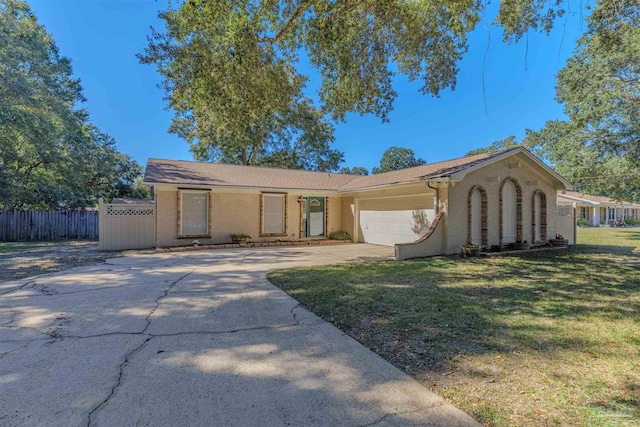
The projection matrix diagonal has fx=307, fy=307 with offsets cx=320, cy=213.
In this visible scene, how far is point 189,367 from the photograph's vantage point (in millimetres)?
2879

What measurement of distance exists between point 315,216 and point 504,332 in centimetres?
1167

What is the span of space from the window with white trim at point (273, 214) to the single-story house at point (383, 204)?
45mm

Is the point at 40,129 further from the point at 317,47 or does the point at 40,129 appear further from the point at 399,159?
the point at 399,159

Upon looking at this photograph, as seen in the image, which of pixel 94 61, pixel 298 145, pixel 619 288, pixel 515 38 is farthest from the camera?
pixel 298 145

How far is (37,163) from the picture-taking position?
17391 mm

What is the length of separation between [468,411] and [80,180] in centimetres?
2186

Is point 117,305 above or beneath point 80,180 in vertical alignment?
beneath

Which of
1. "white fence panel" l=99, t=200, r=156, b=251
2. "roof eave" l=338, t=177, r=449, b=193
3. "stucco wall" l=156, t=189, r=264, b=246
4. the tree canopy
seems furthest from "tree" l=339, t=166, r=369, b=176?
"white fence panel" l=99, t=200, r=156, b=251

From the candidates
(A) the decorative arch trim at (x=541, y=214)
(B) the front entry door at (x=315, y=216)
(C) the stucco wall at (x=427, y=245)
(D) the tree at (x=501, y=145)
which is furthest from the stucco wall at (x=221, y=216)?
(D) the tree at (x=501, y=145)

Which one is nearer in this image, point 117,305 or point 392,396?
point 392,396

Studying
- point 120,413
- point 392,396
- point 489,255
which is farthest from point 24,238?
point 489,255

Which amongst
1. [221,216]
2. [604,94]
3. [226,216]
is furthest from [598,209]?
[221,216]

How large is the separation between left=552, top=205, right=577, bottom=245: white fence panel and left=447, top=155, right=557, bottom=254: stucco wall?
991 mm

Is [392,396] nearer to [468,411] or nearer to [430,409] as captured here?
[430,409]
